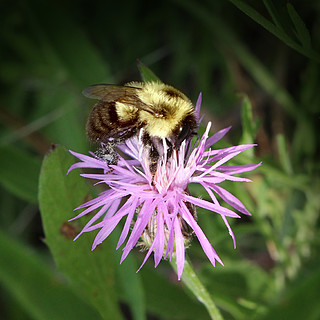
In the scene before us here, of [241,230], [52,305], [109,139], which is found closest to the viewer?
[109,139]

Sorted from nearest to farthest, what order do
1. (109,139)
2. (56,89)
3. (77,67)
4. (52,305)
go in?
(109,139), (52,305), (77,67), (56,89)

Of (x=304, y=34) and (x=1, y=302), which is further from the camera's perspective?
(x=1, y=302)

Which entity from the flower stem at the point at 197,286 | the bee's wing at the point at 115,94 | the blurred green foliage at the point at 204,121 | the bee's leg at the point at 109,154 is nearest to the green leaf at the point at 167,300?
the blurred green foliage at the point at 204,121

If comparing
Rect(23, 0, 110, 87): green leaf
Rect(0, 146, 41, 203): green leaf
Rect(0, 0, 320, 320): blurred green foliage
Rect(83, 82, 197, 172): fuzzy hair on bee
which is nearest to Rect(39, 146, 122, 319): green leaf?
Rect(0, 0, 320, 320): blurred green foliage

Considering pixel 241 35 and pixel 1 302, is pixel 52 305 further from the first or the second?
pixel 241 35

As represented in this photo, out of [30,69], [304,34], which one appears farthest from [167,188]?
[30,69]

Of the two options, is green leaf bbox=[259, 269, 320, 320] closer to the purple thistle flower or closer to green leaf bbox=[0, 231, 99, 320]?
the purple thistle flower

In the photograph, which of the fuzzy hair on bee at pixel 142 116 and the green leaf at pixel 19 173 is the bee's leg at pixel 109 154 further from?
the green leaf at pixel 19 173
